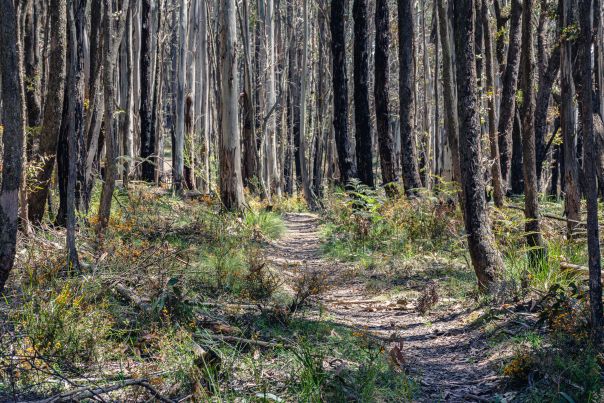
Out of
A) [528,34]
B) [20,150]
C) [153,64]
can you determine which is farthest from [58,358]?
[153,64]

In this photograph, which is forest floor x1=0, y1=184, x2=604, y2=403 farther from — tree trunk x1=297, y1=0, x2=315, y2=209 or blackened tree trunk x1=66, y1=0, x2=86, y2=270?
tree trunk x1=297, y1=0, x2=315, y2=209

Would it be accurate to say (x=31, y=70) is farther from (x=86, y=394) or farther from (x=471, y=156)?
(x=86, y=394)

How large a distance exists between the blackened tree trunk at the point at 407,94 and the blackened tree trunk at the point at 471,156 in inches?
232

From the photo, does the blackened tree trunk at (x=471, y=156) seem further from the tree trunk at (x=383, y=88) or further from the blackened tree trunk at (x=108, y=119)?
the tree trunk at (x=383, y=88)

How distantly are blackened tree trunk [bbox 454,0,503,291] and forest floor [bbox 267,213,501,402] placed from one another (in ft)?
1.75

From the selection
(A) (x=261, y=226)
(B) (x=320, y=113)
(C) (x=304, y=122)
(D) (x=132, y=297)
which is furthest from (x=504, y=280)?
(B) (x=320, y=113)

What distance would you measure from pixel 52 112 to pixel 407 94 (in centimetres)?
701

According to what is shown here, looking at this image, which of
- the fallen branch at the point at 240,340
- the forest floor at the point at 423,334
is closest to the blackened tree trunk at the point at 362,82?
the forest floor at the point at 423,334

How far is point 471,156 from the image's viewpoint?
581cm

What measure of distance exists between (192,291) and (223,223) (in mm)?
4189

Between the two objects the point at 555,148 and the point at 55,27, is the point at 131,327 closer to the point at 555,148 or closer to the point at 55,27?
the point at 55,27

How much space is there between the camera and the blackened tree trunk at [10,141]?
3844 millimetres

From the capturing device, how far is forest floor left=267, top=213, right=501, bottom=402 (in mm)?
4039

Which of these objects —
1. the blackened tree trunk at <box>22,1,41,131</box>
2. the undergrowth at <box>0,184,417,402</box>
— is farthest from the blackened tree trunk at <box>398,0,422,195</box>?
the blackened tree trunk at <box>22,1,41,131</box>
